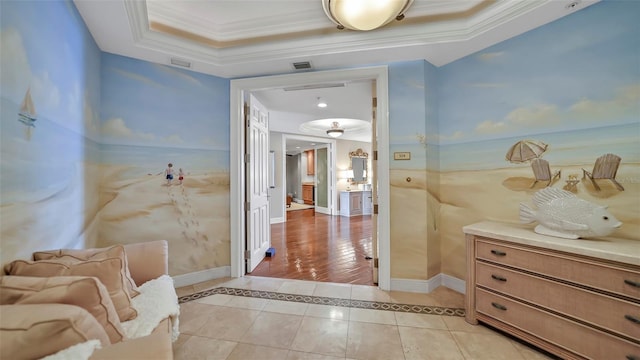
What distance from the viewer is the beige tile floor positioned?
168cm

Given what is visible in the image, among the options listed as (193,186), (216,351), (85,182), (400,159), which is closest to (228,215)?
(193,186)

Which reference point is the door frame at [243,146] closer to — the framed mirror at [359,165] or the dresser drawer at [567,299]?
the dresser drawer at [567,299]

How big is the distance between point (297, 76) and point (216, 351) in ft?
9.05

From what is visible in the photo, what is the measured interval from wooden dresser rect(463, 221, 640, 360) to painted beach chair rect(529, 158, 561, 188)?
18.5 inches

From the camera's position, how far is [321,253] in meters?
3.90

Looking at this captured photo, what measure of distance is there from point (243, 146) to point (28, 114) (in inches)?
69.7

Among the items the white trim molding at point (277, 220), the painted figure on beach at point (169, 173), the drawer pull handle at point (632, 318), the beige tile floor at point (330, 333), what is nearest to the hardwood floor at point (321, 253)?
the white trim molding at point (277, 220)

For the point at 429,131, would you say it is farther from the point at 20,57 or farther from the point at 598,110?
the point at 20,57

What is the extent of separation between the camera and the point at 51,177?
1.58m

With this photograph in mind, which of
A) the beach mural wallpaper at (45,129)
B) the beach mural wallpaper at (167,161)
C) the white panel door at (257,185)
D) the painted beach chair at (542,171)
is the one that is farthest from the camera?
the white panel door at (257,185)

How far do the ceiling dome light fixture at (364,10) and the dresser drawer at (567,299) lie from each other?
2.13 metres

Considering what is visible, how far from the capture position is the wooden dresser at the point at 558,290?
1356 mm

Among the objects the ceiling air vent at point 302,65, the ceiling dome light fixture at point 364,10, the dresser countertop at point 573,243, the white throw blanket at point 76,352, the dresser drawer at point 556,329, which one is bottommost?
the dresser drawer at point 556,329

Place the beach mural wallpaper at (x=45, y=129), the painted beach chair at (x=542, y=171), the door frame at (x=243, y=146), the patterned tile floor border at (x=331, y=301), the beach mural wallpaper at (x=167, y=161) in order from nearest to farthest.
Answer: the beach mural wallpaper at (x=45, y=129) < the painted beach chair at (x=542, y=171) < the patterned tile floor border at (x=331, y=301) < the beach mural wallpaper at (x=167, y=161) < the door frame at (x=243, y=146)
